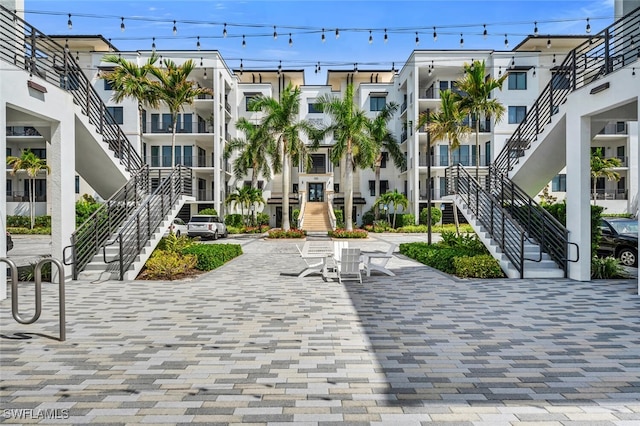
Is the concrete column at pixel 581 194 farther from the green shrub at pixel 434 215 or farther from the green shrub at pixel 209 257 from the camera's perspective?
the green shrub at pixel 434 215

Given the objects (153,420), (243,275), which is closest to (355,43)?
(243,275)

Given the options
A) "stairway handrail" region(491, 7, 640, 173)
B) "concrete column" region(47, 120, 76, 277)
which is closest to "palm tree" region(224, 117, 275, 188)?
"stairway handrail" region(491, 7, 640, 173)

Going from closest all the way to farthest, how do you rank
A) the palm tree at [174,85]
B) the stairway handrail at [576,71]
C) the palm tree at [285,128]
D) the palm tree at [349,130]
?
1. the stairway handrail at [576,71]
2. the palm tree at [174,85]
3. the palm tree at [349,130]
4. the palm tree at [285,128]

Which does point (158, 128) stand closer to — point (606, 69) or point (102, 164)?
point (102, 164)

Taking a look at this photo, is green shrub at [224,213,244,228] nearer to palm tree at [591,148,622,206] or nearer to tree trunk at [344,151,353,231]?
tree trunk at [344,151,353,231]

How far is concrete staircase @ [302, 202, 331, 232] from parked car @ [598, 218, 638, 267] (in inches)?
963

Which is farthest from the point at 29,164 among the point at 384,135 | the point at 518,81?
the point at 518,81

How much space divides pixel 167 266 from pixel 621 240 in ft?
46.6

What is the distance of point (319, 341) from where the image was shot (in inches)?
271

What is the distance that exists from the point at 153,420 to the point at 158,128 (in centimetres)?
4098

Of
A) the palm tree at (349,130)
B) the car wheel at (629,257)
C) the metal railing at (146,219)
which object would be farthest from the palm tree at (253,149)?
the car wheel at (629,257)

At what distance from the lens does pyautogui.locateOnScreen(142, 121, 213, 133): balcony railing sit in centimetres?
4203

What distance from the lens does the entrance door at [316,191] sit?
165 ft

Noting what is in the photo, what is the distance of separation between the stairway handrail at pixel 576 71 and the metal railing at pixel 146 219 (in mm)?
11398
